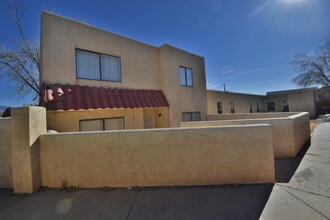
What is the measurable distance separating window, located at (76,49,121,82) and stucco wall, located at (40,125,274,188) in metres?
4.61

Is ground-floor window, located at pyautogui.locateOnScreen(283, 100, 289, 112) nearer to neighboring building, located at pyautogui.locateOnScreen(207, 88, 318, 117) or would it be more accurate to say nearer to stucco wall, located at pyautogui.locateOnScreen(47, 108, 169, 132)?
neighboring building, located at pyautogui.locateOnScreen(207, 88, 318, 117)

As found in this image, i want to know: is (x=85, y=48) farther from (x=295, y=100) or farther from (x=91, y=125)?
(x=295, y=100)

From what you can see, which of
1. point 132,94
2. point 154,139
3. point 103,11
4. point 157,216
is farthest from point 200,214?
point 103,11

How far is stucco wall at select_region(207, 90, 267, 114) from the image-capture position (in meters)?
17.8

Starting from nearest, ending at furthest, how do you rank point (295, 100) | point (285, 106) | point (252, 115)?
1. point (252, 115)
2. point (295, 100)
3. point (285, 106)

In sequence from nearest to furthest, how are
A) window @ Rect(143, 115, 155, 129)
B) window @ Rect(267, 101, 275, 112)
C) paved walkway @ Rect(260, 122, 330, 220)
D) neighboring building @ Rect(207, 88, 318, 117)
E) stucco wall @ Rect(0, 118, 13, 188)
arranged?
paved walkway @ Rect(260, 122, 330, 220) → stucco wall @ Rect(0, 118, 13, 188) → window @ Rect(143, 115, 155, 129) → neighboring building @ Rect(207, 88, 318, 117) → window @ Rect(267, 101, 275, 112)

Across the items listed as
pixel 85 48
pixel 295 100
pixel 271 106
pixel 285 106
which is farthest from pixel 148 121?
pixel 285 106

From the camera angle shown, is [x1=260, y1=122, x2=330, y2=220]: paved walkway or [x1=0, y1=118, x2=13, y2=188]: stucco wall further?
[x1=0, y1=118, x2=13, y2=188]: stucco wall

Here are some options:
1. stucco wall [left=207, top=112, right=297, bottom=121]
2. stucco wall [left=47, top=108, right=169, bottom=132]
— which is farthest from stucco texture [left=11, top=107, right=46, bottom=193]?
stucco wall [left=207, top=112, right=297, bottom=121]

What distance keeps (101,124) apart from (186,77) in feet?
23.6

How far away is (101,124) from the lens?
28.3 feet

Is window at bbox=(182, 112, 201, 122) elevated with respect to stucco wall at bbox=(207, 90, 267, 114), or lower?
lower

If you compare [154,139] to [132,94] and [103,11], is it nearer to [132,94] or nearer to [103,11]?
[132,94]

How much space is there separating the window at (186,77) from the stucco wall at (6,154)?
9.75 metres
